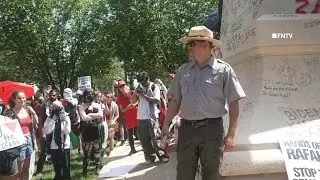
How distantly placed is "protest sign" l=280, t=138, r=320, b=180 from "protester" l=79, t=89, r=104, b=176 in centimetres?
514

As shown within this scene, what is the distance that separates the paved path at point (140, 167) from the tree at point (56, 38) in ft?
78.5

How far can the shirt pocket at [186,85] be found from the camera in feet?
14.7

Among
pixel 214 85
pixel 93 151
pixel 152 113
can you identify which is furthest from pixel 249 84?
pixel 93 151

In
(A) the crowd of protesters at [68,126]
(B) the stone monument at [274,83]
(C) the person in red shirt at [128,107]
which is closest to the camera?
(B) the stone monument at [274,83]

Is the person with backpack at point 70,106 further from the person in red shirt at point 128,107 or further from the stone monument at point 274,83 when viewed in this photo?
the stone monument at point 274,83

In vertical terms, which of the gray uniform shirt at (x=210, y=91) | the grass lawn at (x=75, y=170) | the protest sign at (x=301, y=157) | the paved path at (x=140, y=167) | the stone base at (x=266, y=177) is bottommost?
the grass lawn at (x=75, y=170)

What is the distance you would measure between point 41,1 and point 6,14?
257 centimetres

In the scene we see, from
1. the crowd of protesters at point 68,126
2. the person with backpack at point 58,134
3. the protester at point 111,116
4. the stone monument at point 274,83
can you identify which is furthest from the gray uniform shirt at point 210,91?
the protester at point 111,116

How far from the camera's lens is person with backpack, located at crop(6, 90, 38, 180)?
7.44 metres

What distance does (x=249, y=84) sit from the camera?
5.61m

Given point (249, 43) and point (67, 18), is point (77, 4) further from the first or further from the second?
point (249, 43)

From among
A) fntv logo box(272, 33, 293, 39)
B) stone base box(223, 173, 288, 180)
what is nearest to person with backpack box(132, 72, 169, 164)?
fntv logo box(272, 33, 293, 39)

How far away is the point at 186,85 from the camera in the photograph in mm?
4520

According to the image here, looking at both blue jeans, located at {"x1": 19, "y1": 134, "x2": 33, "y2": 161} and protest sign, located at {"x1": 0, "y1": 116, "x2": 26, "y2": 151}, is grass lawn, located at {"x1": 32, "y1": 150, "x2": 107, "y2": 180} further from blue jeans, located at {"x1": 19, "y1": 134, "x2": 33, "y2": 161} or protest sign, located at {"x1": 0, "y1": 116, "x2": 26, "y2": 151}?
protest sign, located at {"x1": 0, "y1": 116, "x2": 26, "y2": 151}
